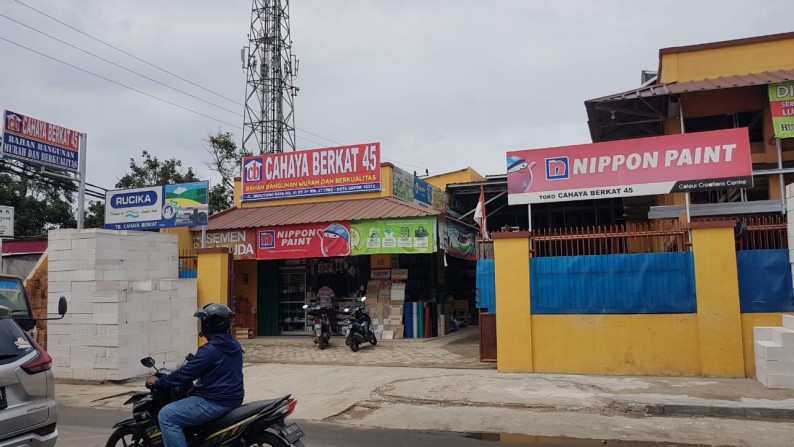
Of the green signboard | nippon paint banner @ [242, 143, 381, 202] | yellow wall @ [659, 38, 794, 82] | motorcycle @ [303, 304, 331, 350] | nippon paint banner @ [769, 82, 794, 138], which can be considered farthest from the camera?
nippon paint banner @ [242, 143, 381, 202]

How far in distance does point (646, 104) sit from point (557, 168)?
465 cm

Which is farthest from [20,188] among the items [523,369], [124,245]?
[523,369]

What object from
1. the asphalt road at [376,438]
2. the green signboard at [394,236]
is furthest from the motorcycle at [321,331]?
the asphalt road at [376,438]

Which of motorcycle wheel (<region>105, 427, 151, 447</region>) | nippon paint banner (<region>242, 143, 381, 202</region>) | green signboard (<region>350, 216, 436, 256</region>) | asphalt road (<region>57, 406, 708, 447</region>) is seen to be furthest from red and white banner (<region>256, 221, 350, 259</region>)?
motorcycle wheel (<region>105, 427, 151, 447</region>)

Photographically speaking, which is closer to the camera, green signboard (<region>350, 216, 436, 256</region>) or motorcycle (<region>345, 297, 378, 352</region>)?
motorcycle (<region>345, 297, 378, 352</region>)

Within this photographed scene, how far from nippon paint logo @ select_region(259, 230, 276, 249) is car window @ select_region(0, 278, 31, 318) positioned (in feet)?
26.8

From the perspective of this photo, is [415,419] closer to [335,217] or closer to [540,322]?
[540,322]

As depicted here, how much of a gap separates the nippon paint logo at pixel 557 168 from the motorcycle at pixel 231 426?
816cm

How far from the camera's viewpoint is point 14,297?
902cm

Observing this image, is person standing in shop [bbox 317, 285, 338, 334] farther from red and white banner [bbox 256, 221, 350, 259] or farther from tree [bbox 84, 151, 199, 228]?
tree [bbox 84, 151, 199, 228]

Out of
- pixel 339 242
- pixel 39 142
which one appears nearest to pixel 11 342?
pixel 339 242

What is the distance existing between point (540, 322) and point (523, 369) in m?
0.91

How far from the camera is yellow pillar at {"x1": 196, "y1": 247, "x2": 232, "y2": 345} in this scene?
14828mm

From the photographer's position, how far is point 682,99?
14.2 meters
